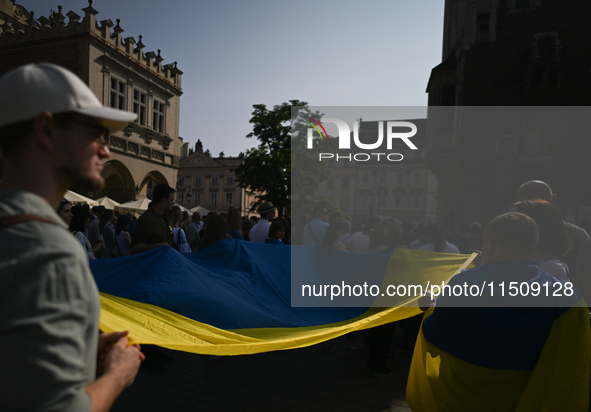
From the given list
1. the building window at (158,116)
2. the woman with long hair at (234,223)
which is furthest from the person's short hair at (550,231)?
the building window at (158,116)

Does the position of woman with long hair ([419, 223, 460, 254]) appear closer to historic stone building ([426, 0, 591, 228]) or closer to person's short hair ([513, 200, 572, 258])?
person's short hair ([513, 200, 572, 258])

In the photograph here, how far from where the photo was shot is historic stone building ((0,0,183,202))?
22375 millimetres

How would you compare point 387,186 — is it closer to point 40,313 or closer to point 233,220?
point 233,220

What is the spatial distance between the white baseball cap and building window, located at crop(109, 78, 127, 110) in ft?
82.2

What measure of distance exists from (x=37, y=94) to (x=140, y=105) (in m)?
27.9

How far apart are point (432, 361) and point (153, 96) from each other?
2866 cm

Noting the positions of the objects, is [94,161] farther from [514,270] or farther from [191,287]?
[191,287]

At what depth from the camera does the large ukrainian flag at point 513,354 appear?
7.31 ft

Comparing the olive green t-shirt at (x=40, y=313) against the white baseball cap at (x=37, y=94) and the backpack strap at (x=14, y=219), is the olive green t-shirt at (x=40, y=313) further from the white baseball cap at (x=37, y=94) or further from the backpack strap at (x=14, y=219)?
the white baseball cap at (x=37, y=94)

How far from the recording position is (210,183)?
7706 centimetres

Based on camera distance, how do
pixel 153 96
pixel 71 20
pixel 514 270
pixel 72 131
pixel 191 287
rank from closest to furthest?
pixel 72 131 → pixel 514 270 → pixel 191 287 → pixel 71 20 → pixel 153 96

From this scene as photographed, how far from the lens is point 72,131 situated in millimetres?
1156

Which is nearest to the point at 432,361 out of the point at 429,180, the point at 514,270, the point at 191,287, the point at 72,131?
the point at 514,270

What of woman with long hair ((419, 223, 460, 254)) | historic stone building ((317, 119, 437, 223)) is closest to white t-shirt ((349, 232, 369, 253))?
woman with long hair ((419, 223, 460, 254))
